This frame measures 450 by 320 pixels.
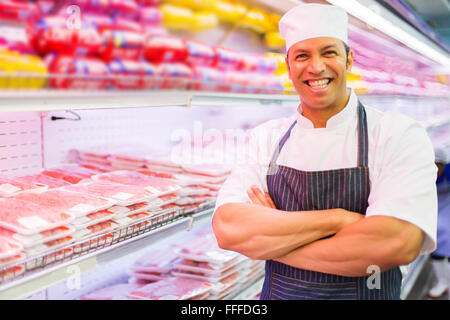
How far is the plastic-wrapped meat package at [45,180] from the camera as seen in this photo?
1707 mm

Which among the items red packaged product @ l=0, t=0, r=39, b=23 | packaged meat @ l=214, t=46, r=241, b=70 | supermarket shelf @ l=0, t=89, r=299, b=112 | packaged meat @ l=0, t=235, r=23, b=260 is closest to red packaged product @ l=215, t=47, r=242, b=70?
packaged meat @ l=214, t=46, r=241, b=70

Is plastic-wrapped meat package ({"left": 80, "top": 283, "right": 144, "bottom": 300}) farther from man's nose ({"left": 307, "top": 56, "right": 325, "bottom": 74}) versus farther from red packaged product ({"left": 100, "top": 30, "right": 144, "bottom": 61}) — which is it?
man's nose ({"left": 307, "top": 56, "right": 325, "bottom": 74})

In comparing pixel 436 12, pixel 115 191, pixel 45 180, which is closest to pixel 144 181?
pixel 115 191

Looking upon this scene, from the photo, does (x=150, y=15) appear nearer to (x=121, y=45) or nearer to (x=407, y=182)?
(x=121, y=45)

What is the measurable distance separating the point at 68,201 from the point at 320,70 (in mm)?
1006

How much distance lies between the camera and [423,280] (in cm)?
423

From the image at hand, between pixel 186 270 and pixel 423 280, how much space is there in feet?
9.82

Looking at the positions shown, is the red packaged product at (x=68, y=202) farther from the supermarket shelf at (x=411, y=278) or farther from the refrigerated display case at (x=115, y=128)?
the supermarket shelf at (x=411, y=278)

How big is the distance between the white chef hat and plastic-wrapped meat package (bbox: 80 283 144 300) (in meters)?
1.41

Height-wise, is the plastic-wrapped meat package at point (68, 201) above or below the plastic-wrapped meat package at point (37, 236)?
above

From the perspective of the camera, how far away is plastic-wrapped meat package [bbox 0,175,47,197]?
1550 mm

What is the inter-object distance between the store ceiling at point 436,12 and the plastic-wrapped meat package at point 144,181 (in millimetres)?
3515

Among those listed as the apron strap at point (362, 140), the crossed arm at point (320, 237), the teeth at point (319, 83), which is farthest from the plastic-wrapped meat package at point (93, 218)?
the teeth at point (319, 83)
